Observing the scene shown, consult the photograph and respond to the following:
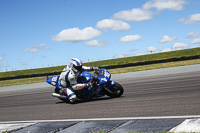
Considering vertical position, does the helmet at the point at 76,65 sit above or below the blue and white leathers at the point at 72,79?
above

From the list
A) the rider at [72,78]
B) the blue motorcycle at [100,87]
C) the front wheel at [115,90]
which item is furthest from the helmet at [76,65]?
the front wheel at [115,90]

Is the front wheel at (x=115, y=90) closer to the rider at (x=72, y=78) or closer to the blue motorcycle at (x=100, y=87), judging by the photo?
the blue motorcycle at (x=100, y=87)

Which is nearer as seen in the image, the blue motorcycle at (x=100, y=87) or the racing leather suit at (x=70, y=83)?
the blue motorcycle at (x=100, y=87)

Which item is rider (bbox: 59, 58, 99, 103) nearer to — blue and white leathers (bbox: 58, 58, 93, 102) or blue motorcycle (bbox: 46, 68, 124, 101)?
blue and white leathers (bbox: 58, 58, 93, 102)

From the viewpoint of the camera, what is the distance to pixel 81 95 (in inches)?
398

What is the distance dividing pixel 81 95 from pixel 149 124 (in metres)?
5.33

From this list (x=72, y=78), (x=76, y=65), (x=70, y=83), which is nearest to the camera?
(x=76, y=65)

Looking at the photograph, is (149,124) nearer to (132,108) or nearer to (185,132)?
(185,132)

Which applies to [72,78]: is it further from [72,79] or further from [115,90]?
[115,90]

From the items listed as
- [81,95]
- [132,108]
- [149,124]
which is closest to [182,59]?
[81,95]

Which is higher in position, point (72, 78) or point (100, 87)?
point (72, 78)

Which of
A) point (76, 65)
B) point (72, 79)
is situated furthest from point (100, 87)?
point (76, 65)

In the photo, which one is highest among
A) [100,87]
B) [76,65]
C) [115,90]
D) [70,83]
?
[76,65]

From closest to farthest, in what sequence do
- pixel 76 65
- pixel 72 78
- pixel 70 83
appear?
pixel 76 65, pixel 72 78, pixel 70 83
